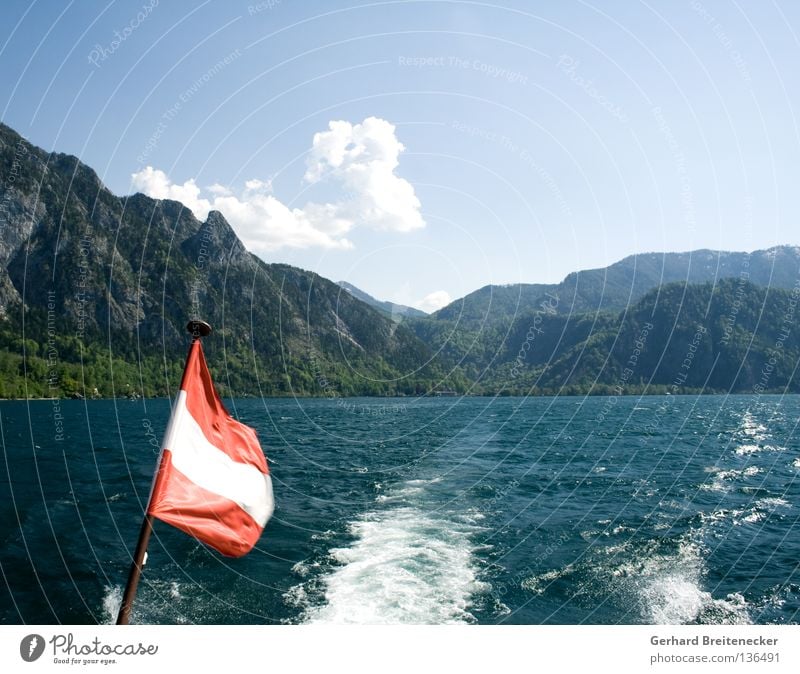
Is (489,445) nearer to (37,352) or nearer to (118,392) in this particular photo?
(118,392)

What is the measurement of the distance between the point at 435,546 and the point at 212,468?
12960mm

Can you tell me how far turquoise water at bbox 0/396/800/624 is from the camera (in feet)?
42.1

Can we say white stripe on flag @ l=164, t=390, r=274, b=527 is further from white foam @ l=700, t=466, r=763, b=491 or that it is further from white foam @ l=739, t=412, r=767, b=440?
white foam @ l=739, t=412, r=767, b=440

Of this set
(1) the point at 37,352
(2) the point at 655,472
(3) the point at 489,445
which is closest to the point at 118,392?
(1) the point at 37,352

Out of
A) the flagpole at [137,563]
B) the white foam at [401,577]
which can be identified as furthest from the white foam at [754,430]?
the flagpole at [137,563]

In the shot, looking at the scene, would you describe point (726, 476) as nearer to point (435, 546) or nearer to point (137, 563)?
point (435, 546)

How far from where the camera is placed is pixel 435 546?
17375 mm

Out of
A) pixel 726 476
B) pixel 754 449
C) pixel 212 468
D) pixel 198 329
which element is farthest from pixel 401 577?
pixel 754 449

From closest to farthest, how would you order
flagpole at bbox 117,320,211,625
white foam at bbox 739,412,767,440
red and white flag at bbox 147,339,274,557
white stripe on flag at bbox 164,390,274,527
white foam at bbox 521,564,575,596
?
flagpole at bbox 117,320,211,625 < red and white flag at bbox 147,339,274,557 < white stripe on flag at bbox 164,390,274,527 < white foam at bbox 521,564,575,596 < white foam at bbox 739,412,767,440

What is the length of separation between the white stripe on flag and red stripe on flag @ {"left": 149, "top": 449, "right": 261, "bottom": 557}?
0.08 m

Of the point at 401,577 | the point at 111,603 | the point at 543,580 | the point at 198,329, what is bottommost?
the point at 543,580

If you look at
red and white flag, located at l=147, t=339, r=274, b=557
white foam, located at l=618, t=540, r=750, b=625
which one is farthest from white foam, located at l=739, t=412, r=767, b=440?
red and white flag, located at l=147, t=339, r=274, b=557

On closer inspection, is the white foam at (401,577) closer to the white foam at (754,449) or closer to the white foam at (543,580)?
the white foam at (543,580)

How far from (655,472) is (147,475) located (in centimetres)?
3041
